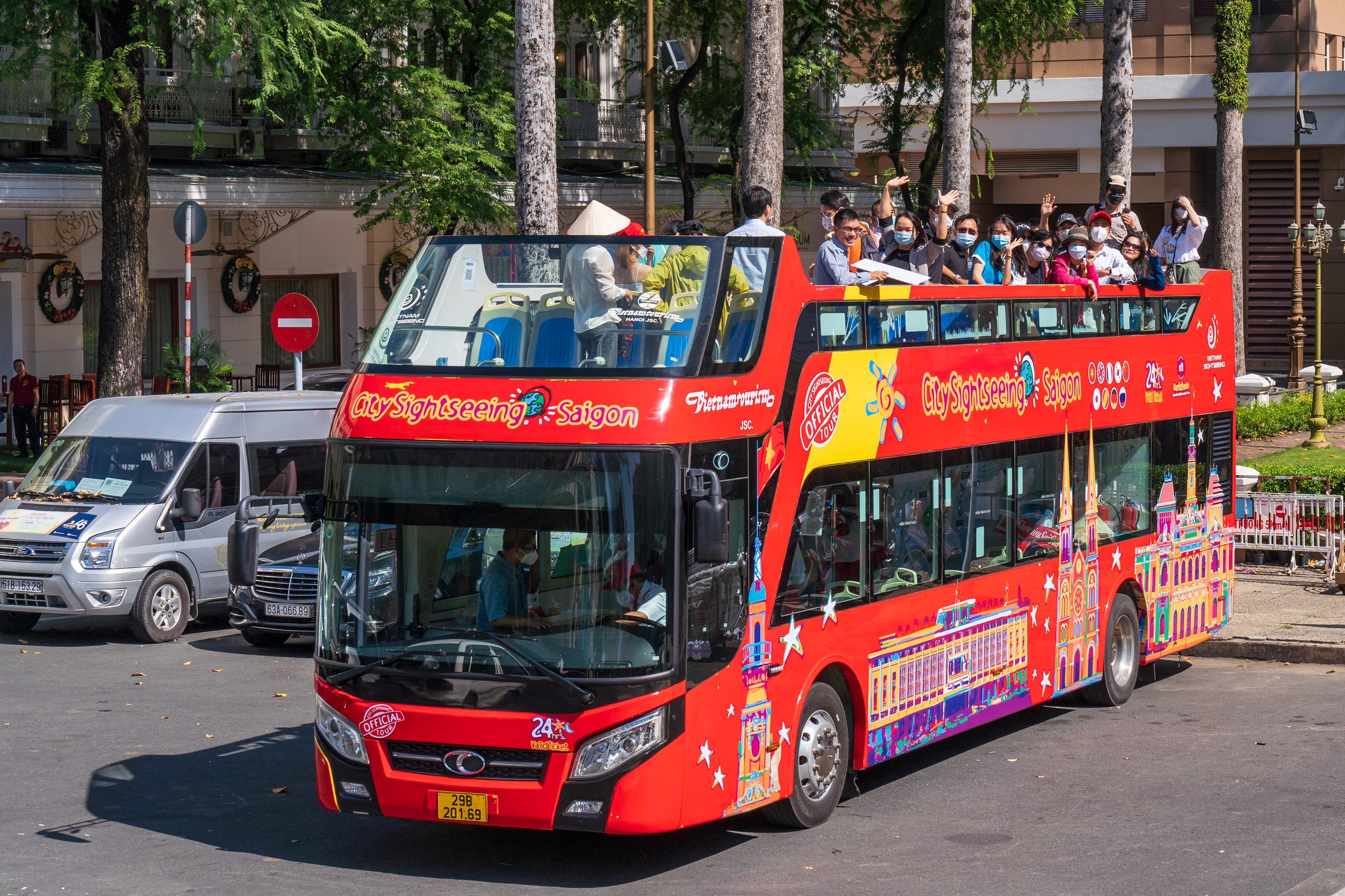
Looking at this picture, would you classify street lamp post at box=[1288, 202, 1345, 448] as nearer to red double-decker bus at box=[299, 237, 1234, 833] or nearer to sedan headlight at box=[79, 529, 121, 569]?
red double-decker bus at box=[299, 237, 1234, 833]

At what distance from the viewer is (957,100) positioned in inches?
872

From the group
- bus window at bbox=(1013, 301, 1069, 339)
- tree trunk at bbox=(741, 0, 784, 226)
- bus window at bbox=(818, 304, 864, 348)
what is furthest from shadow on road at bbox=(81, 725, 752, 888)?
tree trunk at bbox=(741, 0, 784, 226)

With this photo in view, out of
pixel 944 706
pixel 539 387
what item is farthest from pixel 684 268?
pixel 944 706

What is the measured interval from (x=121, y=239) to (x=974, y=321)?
47.2ft

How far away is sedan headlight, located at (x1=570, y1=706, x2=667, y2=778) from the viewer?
7.86 meters

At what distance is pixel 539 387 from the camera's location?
26.6 feet

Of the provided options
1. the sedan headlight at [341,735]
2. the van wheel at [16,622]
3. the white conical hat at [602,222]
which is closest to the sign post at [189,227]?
the van wheel at [16,622]

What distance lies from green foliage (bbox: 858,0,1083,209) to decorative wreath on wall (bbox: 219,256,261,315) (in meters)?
13.2

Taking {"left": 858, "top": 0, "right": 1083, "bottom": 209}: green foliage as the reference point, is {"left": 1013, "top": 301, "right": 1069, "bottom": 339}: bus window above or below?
below

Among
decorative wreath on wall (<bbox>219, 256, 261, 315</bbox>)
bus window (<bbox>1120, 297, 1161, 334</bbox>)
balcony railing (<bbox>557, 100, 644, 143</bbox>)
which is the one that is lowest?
bus window (<bbox>1120, 297, 1161, 334</bbox>)

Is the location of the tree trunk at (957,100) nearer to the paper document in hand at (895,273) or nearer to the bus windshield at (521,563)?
the paper document in hand at (895,273)

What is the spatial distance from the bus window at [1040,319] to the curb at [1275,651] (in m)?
4.54

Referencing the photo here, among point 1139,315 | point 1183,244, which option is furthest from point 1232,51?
point 1139,315

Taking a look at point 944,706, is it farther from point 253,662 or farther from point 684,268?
point 253,662
